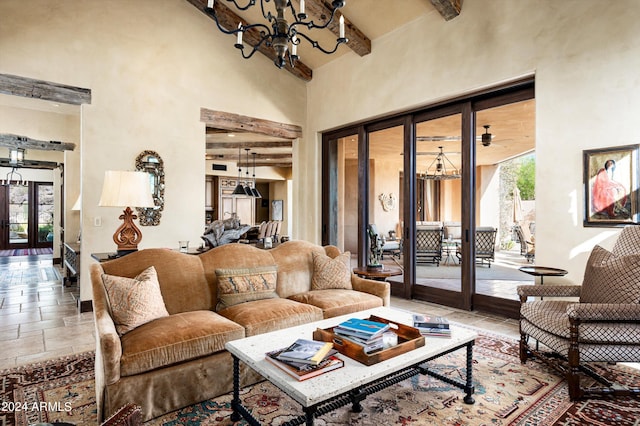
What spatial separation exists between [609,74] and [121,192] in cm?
473

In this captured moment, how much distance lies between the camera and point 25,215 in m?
12.5

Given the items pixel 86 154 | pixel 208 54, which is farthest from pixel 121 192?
pixel 208 54

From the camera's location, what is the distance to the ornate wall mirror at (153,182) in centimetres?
533

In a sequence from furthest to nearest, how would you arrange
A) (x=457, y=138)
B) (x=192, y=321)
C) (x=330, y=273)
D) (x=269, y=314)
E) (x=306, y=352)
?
(x=457, y=138), (x=330, y=273), (x=269, y=314), (x=192, y=321), (x=306, y=352)

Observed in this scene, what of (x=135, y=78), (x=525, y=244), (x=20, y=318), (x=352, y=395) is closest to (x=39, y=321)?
(x=20, y=318)

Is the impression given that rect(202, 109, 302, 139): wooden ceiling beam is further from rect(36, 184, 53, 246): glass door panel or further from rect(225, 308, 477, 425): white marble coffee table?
rect(36, 184, 53, 246): glass door panel

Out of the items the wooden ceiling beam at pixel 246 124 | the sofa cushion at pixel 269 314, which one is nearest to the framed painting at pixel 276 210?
the wooden ceiling beam at pixel 246 124

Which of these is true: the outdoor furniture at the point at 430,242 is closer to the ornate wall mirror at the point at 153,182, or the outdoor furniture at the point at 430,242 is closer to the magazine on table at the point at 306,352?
the ornate wall mirror at the point at 153,182

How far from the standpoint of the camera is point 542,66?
393 cm

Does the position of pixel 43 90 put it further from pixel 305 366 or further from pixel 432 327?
pixel 432 327

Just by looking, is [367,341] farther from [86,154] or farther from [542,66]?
[86,154]

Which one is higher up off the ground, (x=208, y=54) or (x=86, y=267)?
(x=208, y=54)

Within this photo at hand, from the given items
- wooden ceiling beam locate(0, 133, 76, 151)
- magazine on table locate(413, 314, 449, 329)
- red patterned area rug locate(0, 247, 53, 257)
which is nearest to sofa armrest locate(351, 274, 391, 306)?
magazine on table locate(413, 314, 449, 329)

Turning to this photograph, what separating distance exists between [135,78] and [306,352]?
4.92 m
